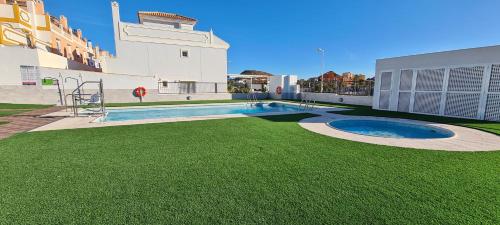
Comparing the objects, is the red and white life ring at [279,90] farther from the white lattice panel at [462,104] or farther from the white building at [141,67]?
the white lattice panel at [462,104]

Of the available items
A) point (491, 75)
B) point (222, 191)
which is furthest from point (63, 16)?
point (491, 75)

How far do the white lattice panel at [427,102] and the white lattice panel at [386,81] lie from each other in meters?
1.79

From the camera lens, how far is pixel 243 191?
9.76 feet

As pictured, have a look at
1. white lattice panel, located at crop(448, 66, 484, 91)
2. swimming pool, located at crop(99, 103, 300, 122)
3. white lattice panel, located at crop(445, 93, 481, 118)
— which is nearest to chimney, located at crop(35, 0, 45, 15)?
swimming pool, located at crop(99, 103, 300, 122)

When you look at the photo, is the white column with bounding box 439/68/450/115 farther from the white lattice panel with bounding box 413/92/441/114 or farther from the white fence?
the white lattice panel with bounding box 413/92/441/114

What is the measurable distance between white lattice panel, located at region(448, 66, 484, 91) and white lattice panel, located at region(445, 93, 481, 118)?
0.33 meters

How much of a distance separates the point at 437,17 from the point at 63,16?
135 ft

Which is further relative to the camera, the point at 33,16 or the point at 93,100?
the point at 33,16

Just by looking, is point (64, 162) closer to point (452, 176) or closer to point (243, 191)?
point (243, 191)

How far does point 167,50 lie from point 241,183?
24.3 meters

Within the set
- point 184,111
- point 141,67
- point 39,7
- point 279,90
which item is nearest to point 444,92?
point 184,111

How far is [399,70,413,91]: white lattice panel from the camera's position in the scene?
12203mm

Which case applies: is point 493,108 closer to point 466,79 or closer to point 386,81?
point 466,79

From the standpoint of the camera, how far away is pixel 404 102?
1256 cm
